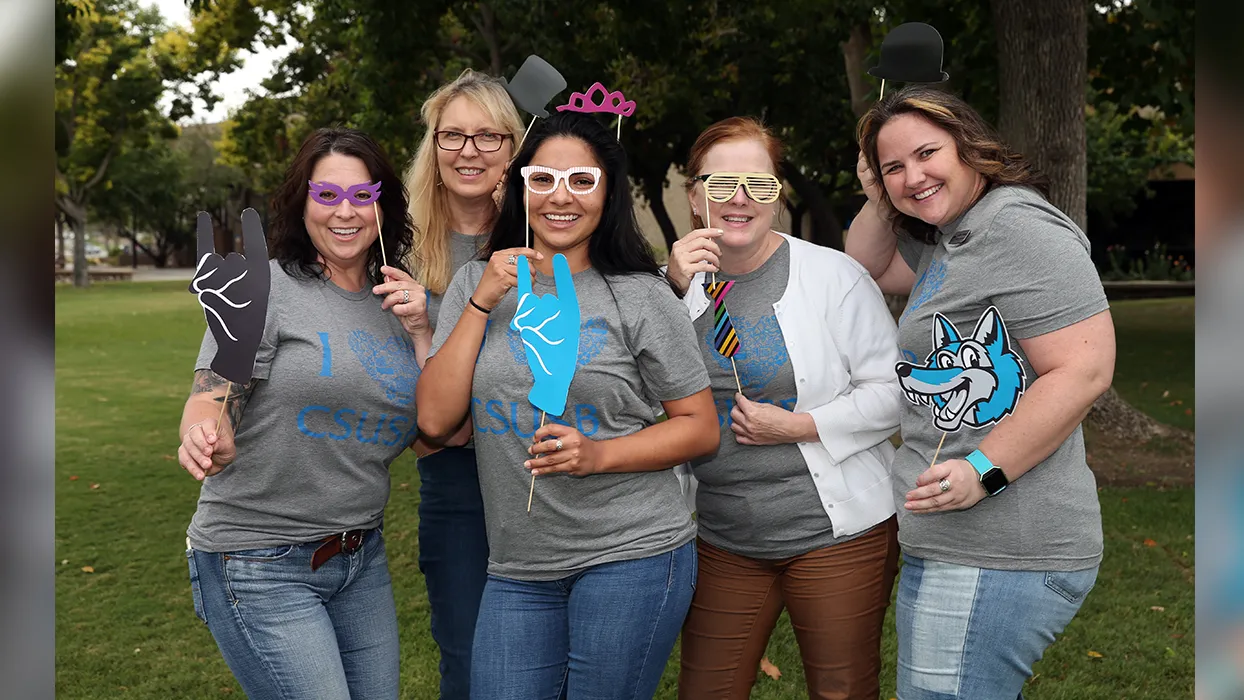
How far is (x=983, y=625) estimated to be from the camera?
252 cm

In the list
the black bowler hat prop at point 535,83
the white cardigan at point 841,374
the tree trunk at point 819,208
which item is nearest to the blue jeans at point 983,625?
the white cardigan at point 841,374

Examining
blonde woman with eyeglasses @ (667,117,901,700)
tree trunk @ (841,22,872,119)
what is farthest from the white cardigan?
tree trunk @ (841,22,872,119)

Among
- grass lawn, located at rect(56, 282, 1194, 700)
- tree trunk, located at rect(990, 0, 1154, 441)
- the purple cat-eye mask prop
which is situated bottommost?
grass lawn, located at rect(56, 282, 1194, 700)

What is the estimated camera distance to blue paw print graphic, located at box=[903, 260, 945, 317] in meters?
2.64

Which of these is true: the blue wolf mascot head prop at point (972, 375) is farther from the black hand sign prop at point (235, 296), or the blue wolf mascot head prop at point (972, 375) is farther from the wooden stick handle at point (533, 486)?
the black hand sign prop at point (235, 296)

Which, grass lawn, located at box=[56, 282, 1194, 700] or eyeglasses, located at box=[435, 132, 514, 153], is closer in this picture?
eyeglasses, located at box=[435, 132, 514, 153]

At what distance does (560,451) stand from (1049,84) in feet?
26.0

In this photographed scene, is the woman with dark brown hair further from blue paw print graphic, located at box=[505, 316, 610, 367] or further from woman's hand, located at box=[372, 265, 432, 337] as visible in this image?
blue paw print graphic, located at box=[505, 316, 610, 367]

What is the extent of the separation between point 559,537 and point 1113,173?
29534 mm

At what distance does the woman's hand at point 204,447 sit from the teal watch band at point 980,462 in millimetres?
1761

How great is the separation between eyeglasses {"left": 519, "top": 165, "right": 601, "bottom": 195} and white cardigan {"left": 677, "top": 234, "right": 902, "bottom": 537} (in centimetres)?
47

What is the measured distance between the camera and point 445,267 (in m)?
3.43
